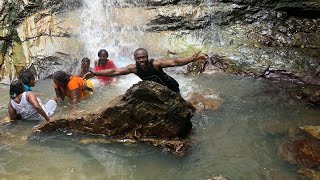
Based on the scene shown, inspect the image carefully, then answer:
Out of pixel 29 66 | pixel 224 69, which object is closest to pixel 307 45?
pixel 224 69

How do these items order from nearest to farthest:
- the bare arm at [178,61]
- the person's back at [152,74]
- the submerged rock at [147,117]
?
1. the submerged rock at [147,117]
2. the bare arm at [178,61]
3. the person's back at [152,74]

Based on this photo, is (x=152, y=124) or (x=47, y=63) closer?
(x=152, y=124)

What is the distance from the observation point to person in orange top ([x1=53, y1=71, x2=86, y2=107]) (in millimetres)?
7004

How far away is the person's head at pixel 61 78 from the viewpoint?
6968 mm

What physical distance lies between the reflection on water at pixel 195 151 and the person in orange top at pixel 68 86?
0.24m

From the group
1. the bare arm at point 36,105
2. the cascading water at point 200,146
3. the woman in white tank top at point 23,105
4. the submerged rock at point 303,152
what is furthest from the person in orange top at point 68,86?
the submerged rock at point 303,152

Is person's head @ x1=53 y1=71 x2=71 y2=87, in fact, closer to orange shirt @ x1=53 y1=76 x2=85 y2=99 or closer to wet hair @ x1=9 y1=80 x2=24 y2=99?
orange shirt @ x1=53 y1=76 x2=85 y2=99

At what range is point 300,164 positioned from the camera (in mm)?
4602

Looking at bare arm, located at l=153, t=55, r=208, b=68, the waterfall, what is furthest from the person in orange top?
the waterfall

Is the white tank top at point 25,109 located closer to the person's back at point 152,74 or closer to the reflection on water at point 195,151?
the reflection on water at point 195,151

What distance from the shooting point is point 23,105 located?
21.1ft

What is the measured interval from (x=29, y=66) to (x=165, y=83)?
5.32 m

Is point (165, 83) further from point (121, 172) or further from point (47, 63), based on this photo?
point (47, 63)

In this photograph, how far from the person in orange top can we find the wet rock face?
1542mm
